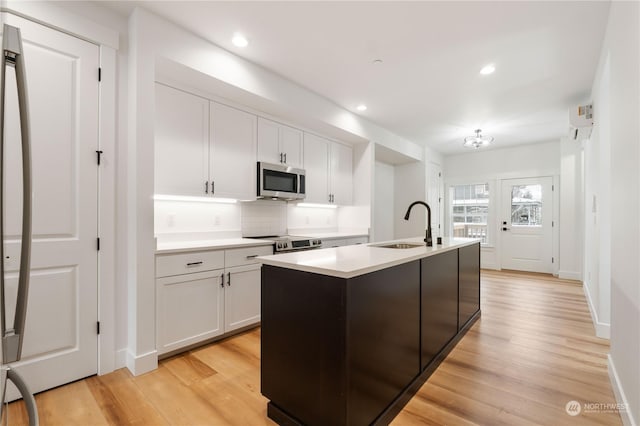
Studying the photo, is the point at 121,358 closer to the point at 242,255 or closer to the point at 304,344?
the point at 242,255

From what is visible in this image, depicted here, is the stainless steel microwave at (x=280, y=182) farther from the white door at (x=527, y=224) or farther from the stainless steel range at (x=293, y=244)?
the white door at (x=527, y=224)

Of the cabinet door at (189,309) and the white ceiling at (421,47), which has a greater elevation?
the white ceiling at (421,47)

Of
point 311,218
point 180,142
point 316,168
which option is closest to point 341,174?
point 316,168

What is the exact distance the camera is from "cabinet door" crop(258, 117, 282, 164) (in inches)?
138

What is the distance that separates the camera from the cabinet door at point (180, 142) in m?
2.65

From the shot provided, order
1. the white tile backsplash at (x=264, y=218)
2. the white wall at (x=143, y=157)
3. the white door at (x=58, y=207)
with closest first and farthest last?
the white door at (x=58, y=207) → the white wall at (x=143, y=157) → the white tile backsplash at (x=264, y=218)

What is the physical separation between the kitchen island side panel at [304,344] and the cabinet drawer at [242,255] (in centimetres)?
116

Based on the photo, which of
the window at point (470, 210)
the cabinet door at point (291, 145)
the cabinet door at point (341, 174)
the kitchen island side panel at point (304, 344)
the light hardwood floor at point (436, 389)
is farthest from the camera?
the window at point (470, 210)

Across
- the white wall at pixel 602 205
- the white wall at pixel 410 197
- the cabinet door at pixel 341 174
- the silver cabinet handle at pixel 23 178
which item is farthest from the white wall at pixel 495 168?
the silver cabinet handle at pixel 23 178

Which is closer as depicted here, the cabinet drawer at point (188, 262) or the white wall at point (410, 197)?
the cabinet drawer at point (188, 262)

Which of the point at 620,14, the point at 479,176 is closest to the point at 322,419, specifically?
the point at 620,14

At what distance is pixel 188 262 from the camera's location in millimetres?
2494

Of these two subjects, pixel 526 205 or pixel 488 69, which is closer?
pixel 488 69

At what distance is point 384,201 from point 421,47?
3.92 metres
